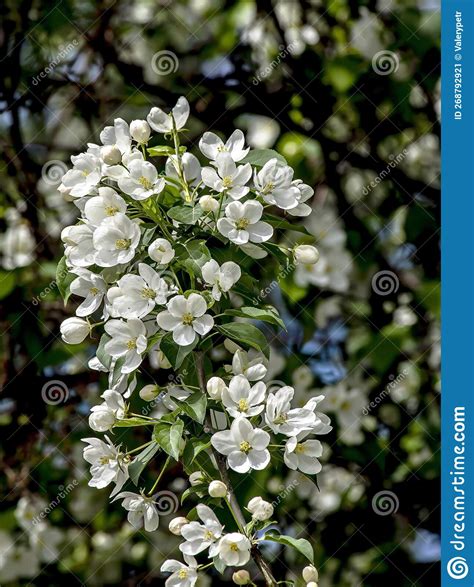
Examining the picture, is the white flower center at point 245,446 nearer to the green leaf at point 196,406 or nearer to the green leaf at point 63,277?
the green leaf at point 196,406

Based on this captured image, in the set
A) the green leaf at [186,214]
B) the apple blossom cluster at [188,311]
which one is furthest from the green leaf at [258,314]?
the green leaf at [186,214]

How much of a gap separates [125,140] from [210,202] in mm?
136

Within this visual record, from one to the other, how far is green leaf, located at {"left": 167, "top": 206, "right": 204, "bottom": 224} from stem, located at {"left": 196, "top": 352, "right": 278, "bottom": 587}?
0.15 m

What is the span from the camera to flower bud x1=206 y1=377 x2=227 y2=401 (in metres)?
0.93

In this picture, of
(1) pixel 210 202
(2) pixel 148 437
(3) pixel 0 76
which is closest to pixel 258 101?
(3) pixel 0 76

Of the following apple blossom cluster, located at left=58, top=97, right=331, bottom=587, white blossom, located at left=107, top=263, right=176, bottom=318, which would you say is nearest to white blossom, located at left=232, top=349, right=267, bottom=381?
apple blossom cluster, located at left=58, top=97, right=331, bottom=587

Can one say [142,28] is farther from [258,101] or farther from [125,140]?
[125,140]

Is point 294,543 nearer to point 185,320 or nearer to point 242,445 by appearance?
point 242,445

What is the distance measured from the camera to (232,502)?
928mm

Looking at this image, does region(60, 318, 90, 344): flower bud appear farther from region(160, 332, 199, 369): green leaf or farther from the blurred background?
the blurred background

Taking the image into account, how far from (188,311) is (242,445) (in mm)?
147

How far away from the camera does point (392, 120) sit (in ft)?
6.59

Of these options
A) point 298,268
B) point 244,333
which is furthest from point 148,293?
point 298,268

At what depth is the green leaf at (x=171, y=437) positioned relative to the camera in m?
0.89
